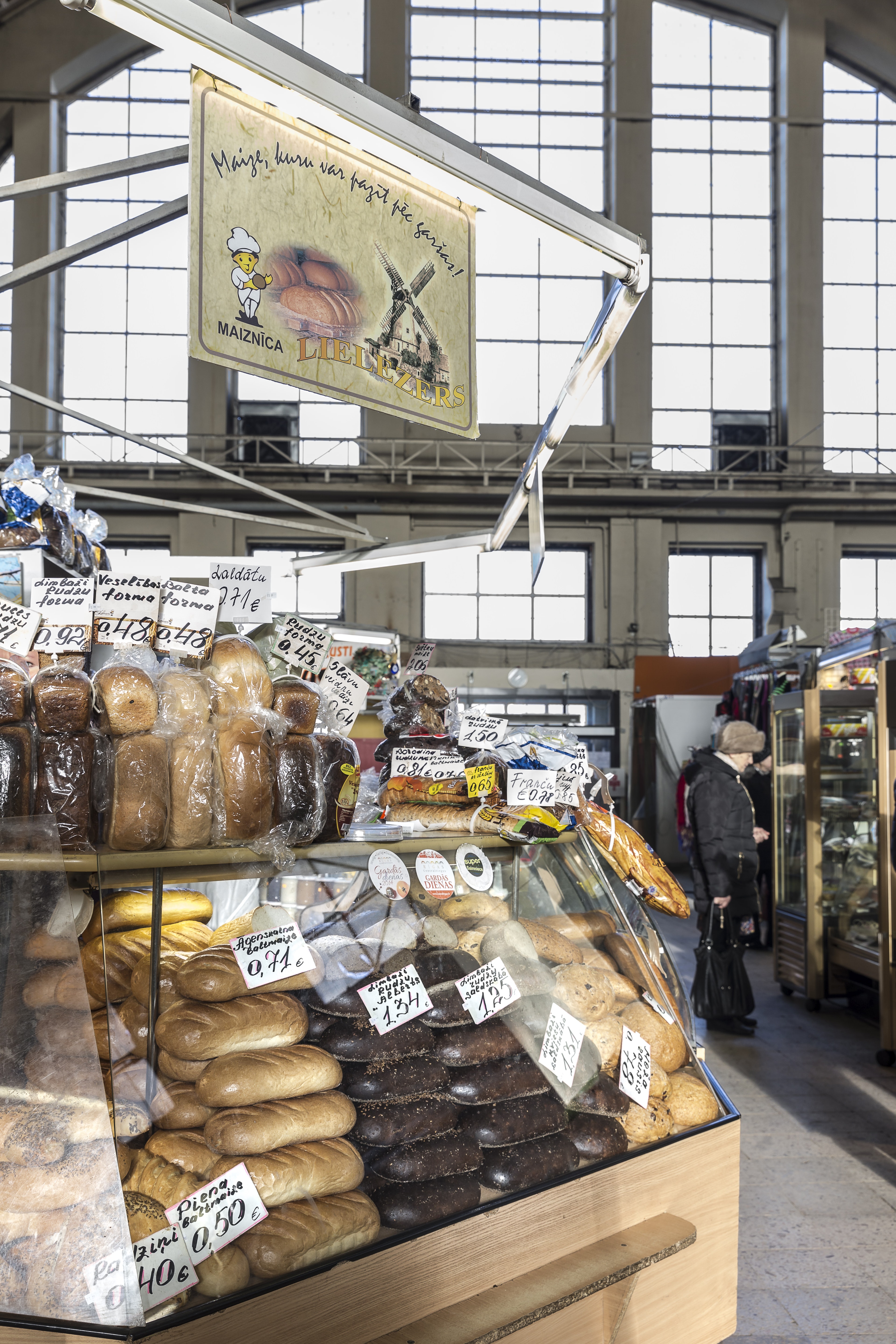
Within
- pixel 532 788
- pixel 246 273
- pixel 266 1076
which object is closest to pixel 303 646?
pixel 532 788

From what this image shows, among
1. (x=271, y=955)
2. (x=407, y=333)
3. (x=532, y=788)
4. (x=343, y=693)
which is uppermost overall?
(x=407, y=333)

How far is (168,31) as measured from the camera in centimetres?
125

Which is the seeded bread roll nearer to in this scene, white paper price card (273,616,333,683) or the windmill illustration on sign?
white paper price card (273,616,333,683)

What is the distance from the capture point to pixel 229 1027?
149 centimetres

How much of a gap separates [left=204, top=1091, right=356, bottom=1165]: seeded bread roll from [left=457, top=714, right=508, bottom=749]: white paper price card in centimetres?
98

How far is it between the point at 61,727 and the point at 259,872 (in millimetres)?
431

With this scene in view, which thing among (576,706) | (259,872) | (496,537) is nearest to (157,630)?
(259,872)

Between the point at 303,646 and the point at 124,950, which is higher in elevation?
the point at 303,646

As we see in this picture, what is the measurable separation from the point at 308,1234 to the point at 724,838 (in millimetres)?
3831

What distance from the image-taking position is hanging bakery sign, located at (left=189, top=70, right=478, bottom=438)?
56.1 inches

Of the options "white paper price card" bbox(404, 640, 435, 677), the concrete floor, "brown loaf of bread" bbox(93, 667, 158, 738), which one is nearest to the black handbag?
the concrete floor

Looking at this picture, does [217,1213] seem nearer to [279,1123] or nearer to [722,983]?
[279,1123]

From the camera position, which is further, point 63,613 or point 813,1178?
point 813,1178

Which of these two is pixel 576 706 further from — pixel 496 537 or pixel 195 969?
pixel 195 969
